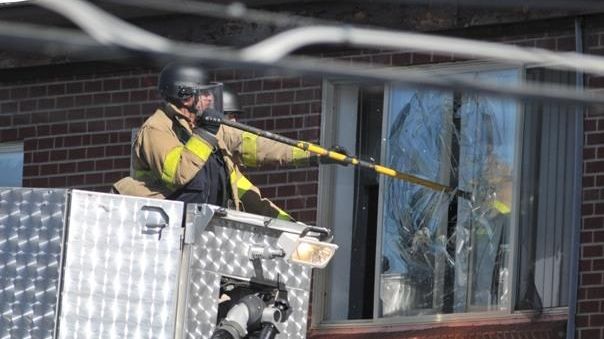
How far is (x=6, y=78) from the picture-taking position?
14312 mm

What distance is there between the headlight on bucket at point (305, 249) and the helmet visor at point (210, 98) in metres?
1.23

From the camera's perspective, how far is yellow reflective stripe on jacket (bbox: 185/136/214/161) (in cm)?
973

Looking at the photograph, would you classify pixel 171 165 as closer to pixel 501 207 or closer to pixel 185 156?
pixel 185 156

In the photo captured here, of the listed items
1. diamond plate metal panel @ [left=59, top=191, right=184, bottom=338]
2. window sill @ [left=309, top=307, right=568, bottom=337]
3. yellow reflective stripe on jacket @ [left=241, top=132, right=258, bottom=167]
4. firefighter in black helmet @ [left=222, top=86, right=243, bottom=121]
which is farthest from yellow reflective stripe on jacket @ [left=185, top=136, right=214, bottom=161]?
window sill @ [left=309, top=307, right=568, bottom=337]

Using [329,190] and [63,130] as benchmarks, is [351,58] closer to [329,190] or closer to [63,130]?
[329,190]

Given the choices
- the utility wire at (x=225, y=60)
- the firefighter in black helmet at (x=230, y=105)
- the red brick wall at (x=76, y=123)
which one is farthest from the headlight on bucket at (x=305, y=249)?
the red brick wall at (x=76, y=123)

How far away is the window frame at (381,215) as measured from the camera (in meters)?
11.8

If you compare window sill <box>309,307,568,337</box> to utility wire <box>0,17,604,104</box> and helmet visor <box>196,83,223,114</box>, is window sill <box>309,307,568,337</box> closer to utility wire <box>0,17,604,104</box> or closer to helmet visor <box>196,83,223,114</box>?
helmet visor <box>196,83,223,114</box>

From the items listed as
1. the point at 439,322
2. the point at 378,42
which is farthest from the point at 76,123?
the point at 378,42

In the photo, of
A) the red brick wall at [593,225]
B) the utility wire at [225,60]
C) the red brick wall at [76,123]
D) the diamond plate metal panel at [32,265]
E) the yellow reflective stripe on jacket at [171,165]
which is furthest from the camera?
the red brick wall at [76,123]

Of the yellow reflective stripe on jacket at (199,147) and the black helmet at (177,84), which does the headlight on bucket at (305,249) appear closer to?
the yellow reflective stripe on jacket at (199,147)

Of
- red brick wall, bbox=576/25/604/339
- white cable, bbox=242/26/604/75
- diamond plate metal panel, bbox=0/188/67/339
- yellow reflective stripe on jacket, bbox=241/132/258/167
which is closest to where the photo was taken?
white cable, bbox=242/26/604/75

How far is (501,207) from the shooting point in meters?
12.1

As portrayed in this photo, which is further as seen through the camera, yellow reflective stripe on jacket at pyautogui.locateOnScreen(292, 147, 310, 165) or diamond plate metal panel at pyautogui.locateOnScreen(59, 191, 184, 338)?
yellow reflective stripe on jacket at pyautogui.locateOnScreen(292, 147, 310, 165)
